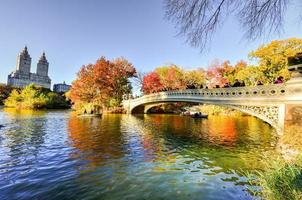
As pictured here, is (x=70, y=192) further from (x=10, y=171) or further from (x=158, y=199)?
(x=10, y=171)

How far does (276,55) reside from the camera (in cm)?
2998

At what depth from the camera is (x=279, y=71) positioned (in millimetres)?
30125

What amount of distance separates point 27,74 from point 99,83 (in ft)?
529

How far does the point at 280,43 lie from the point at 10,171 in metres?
33.7

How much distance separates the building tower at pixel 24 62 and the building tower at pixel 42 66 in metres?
8.05

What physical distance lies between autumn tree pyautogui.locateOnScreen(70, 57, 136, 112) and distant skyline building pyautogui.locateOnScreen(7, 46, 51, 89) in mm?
145238

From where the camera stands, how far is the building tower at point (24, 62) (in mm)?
173125

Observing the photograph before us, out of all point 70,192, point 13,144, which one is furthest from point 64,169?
point 13,144

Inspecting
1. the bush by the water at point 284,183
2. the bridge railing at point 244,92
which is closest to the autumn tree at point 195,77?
the bridge railing at point 244,92

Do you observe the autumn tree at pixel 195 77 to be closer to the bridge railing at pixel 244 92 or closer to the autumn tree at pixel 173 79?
the autumn tree at pixel 173 79

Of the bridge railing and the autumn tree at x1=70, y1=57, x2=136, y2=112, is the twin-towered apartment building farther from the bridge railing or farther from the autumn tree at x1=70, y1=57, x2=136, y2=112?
the bridge railing

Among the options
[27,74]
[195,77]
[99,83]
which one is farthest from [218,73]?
[27,74]

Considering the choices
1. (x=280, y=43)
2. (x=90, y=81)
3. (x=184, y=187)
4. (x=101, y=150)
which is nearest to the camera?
(x=184, y=187)

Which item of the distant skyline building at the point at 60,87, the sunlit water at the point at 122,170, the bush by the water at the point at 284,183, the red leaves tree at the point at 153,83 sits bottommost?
the sunlit water at the point at 122,170
